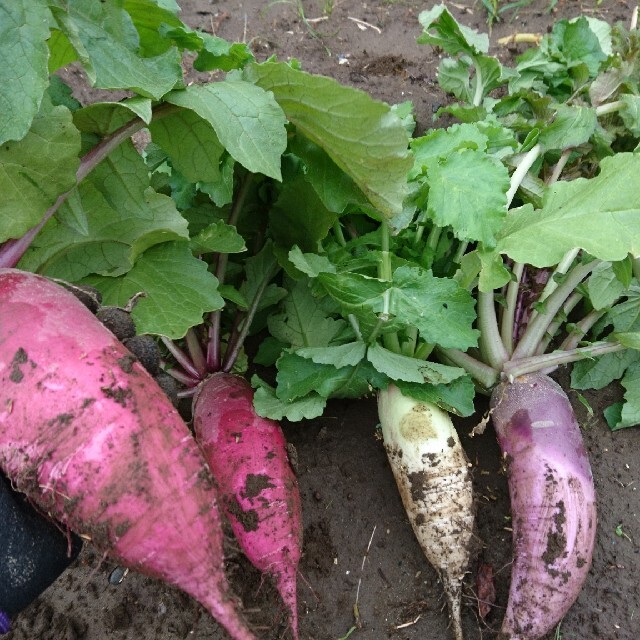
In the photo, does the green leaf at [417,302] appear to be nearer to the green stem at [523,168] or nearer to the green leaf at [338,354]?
the green leaf at [338,354]

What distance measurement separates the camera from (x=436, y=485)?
1.88 metres

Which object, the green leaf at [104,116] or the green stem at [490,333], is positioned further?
the green stem at [490,333]

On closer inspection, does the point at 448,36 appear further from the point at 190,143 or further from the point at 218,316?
the point at 218,316

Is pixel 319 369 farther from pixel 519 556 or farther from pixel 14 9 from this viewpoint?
pixel 14 9

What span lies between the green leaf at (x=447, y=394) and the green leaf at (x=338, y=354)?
16cm

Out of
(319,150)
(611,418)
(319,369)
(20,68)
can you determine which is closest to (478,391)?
(611,418)

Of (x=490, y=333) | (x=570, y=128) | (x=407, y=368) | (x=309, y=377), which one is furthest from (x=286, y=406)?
(x=570, y=128)

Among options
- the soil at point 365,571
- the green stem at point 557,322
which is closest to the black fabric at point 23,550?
the soil at point 365,571

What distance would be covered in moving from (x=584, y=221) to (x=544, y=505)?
0.80 metres

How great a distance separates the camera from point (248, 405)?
6.44 ft

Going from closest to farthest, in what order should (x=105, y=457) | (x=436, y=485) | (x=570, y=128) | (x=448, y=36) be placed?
(x=105, y=457), (x=436, y=485), (x=570, y=128), (x=448, y=36)

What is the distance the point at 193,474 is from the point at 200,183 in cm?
87

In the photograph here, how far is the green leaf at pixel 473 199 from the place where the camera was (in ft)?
5.68

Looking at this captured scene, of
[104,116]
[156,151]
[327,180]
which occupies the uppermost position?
[104,116]
